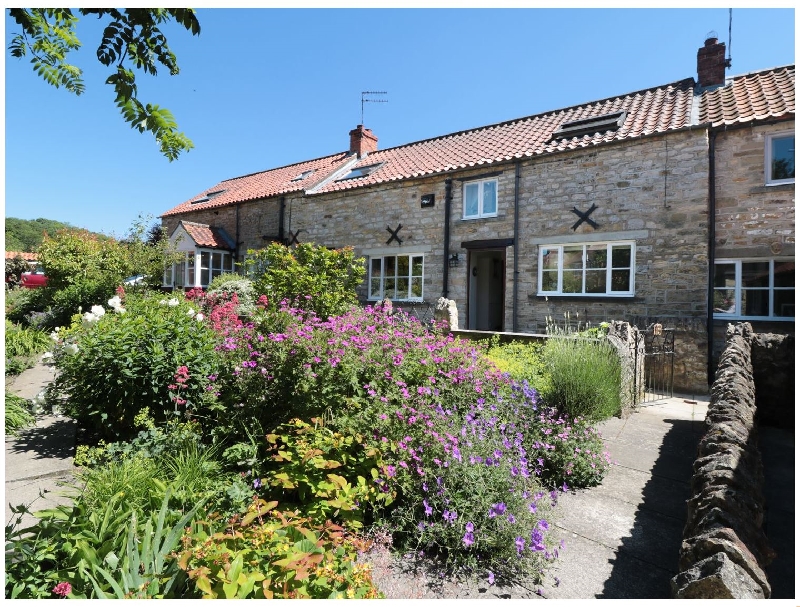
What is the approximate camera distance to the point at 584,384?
195 inches

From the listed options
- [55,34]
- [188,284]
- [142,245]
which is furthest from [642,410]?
[188,284]

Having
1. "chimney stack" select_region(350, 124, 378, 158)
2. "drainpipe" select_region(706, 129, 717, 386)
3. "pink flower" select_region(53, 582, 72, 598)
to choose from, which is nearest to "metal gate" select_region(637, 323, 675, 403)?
"drainpipe" select_region(706, 129, 717, 386)

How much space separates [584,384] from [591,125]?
32.8 feet

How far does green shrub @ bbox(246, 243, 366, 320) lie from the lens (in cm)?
1056

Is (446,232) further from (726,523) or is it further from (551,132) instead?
(726,523)

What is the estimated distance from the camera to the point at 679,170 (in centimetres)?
1006

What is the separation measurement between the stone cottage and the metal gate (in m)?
0.39

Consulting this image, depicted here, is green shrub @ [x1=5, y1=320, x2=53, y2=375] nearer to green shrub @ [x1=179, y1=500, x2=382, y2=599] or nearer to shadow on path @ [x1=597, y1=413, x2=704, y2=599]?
green shrub @ [x1=179, y1=500, x2=382, y2=599]

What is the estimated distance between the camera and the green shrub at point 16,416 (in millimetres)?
5016

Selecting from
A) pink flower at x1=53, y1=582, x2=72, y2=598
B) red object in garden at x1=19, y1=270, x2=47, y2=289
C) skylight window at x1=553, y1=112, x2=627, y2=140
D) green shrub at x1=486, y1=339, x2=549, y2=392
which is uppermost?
skylight window at x1=553, y1=112, x2=627, y2=140

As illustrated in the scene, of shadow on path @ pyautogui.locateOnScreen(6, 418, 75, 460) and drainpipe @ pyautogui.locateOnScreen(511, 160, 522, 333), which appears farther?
drainpipe @ pyautogui.locateOnScreen(511, 160, 522, 333)

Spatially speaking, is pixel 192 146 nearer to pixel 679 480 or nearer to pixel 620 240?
pixel 679 480

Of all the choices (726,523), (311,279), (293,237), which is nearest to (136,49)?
(726,523)
